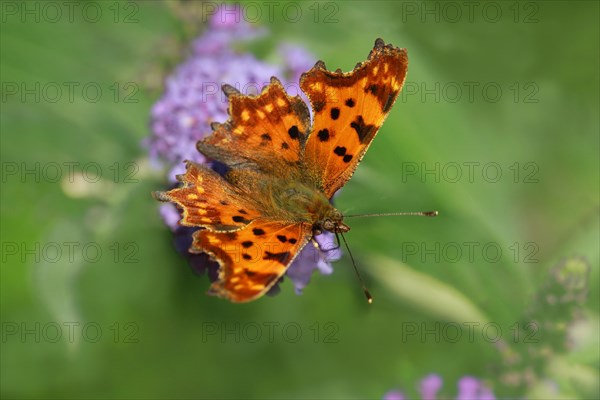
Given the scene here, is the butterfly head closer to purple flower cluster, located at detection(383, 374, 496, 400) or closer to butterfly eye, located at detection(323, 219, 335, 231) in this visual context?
butterfly eye, located at detection(323, 219, 335, 231)

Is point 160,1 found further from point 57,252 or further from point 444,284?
point 444,284

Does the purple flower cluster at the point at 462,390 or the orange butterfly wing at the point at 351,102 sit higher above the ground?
the orange butterfly wing at the point at 351,102

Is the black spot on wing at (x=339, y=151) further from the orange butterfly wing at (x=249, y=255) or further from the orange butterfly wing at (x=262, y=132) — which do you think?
the orange butterfly wing at (x=249, y=255)

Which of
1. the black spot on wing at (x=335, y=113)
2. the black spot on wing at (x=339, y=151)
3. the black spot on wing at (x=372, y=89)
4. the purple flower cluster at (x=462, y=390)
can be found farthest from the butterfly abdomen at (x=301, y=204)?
the purple flower cluster at (x=462, y=390)

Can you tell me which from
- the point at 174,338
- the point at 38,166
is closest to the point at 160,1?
the point at 38,166

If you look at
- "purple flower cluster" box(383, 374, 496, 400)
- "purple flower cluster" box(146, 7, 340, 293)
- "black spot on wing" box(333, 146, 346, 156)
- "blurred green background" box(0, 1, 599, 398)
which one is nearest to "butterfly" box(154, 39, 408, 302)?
"black spot on wing" box(333, 146, 346, 156)

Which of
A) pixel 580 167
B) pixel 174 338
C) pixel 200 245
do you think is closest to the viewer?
pixel 200 245

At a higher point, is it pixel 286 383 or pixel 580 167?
pixel 580 167
